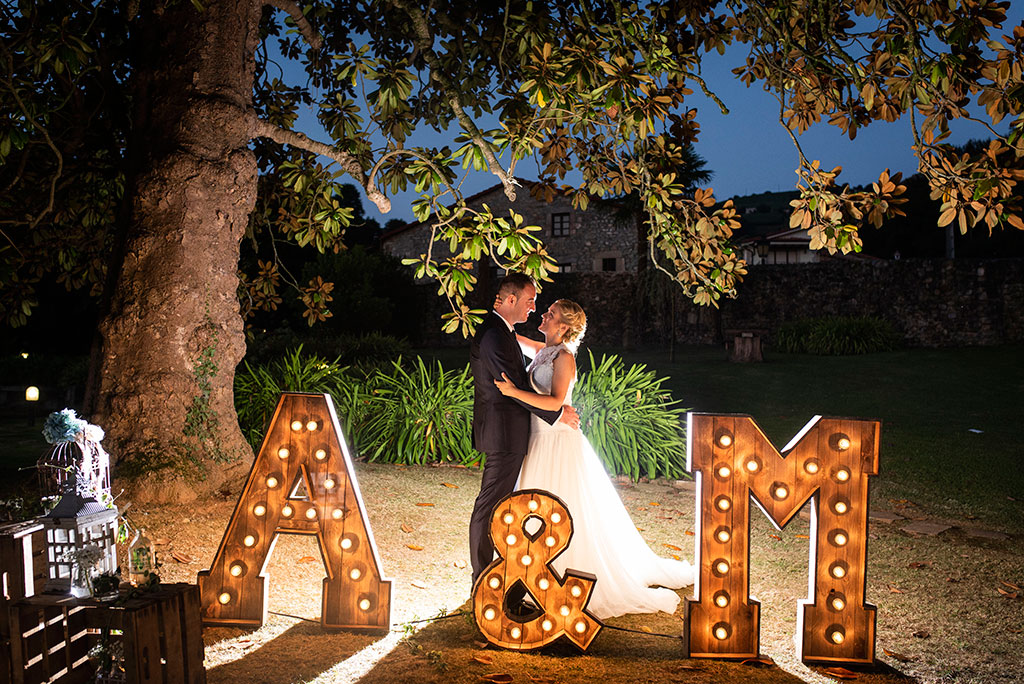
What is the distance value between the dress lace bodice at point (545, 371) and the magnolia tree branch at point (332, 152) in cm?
202

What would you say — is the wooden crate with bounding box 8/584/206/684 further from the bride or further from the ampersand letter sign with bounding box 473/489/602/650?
the bride

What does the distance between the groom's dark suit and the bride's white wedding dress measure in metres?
0.15

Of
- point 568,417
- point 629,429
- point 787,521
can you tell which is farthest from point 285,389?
point 787,521

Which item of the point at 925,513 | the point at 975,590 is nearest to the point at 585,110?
the point at 975,590

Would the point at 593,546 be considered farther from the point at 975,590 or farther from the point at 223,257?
the point at 223,257

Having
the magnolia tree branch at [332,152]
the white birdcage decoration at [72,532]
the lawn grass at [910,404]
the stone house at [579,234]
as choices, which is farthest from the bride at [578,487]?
the stone house at [579,234]

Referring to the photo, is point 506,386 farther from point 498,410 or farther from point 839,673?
point 839,673

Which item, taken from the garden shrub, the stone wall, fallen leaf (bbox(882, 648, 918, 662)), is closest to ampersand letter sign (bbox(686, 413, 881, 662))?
fallen leaf (bbox(882, 648, 918, 662))

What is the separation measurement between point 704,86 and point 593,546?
3.68 metres

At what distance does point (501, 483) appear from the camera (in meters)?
4.19

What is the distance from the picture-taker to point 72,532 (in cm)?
338

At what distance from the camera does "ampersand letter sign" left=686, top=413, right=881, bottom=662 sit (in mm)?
3588

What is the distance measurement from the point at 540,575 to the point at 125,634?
1.77 m

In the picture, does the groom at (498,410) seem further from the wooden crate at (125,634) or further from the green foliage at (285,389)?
the green foliage at (285,389)
